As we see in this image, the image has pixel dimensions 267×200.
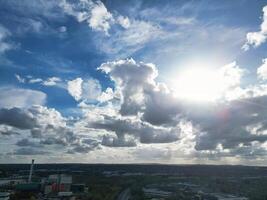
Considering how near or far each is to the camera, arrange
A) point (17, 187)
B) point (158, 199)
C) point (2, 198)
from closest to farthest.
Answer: point (2, 198), point (158, 199), point (17, 187)

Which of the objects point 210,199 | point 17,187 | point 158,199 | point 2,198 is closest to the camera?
point 2,198

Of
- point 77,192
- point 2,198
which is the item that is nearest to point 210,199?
point 77,192

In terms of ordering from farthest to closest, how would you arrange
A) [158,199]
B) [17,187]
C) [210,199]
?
[17,187], [210,199], [158,199]

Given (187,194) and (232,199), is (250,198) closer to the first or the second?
(232,199)

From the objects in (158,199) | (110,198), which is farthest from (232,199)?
(110,198)

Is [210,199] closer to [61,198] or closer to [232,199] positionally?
[232,199]

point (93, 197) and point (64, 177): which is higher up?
point (64, 177)

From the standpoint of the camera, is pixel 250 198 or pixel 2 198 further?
pixel 250 198

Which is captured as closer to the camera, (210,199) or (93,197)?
(93,197)

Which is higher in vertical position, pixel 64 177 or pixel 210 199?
pixel 64 177
